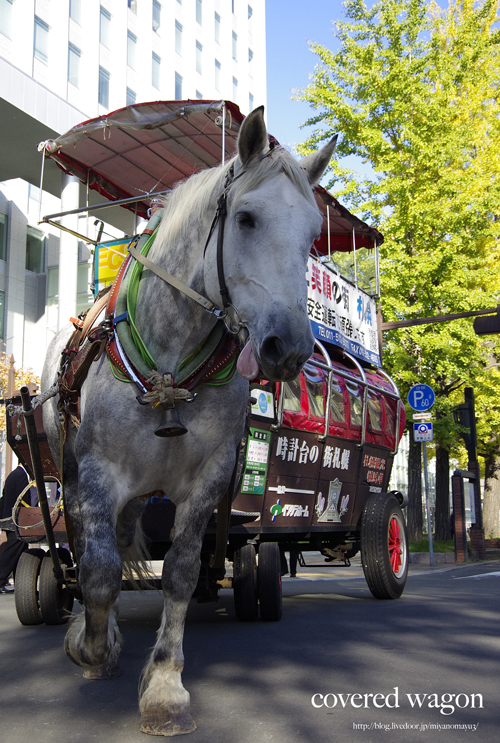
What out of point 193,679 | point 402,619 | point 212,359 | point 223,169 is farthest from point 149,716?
point 402,619

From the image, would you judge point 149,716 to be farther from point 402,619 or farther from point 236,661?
point 402,619

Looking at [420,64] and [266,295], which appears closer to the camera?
[266,295]

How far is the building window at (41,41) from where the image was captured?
25828 millimetres

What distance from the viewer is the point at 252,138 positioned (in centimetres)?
313

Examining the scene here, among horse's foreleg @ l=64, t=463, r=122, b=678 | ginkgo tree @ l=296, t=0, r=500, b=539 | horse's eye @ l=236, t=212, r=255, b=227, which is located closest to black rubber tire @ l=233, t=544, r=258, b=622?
horse's foreleg @ l=64, t=463, r=122, b=678

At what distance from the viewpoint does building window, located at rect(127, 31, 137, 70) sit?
32.1 m

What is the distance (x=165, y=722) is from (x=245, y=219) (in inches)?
85.5

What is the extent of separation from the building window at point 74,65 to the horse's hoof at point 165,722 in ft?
93.4

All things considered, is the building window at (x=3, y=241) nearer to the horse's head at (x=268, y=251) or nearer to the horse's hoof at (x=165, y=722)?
the horse's head at (x=268, y=251)

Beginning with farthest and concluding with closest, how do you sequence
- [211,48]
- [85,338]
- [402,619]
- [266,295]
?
1. [211,48]
2. [402,619]
3. [85,338]
4. [266,295]

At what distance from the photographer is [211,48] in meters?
39.9

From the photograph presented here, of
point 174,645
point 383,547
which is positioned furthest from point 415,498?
point 174,645

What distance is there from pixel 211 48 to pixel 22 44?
1758cm

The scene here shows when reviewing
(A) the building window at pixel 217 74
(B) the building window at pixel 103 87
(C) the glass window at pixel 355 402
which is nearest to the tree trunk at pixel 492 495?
(C) the glass window at pixel 355 402
